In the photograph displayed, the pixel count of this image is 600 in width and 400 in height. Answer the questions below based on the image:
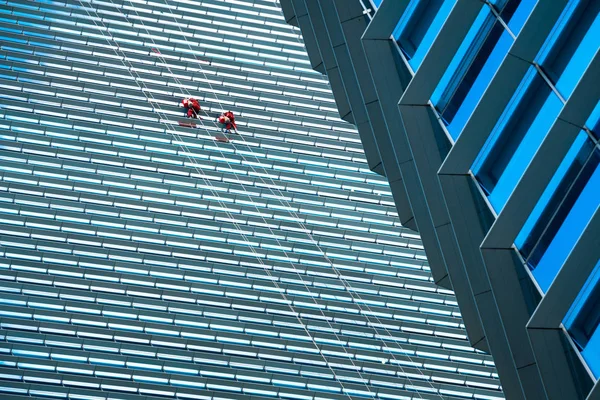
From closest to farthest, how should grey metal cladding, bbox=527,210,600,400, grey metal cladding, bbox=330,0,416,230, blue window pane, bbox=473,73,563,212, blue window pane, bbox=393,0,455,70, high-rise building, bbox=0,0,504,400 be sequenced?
grey metal cladding, bbox=527,210,600,400 < blue window pane, bbox=473,73,563,212 < blue window pane, bbox=393,0,455,70 < grey metal cladding, bbox=330,0,416,230 < high-rise building, bbox=0,0,504,400

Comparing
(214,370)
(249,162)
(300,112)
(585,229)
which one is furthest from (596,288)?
(300,112)

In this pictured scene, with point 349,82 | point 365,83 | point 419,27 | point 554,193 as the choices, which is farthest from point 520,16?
point 349,82

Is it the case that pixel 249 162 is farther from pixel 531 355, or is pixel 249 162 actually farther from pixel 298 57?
pixel 531 355

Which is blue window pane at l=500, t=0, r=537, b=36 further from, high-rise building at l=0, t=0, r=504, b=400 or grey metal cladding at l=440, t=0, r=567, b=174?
high-rise building at l=0, t=0, r=504, b=400

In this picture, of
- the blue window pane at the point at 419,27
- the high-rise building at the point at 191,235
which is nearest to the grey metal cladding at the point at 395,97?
the blue window pane at the point at 419,27

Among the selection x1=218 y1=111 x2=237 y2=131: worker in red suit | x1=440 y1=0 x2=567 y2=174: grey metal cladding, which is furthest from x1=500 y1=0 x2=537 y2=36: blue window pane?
x1=218 y1=111 x2=237 y2=131: worker in red suit

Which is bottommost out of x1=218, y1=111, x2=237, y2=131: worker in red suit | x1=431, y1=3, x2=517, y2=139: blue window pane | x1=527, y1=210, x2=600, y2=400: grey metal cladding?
x1=527, y1=210, x2=600, y2=400: grey metal cladding

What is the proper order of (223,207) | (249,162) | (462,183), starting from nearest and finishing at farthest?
(462,183) → (223,207) → (249,162)
